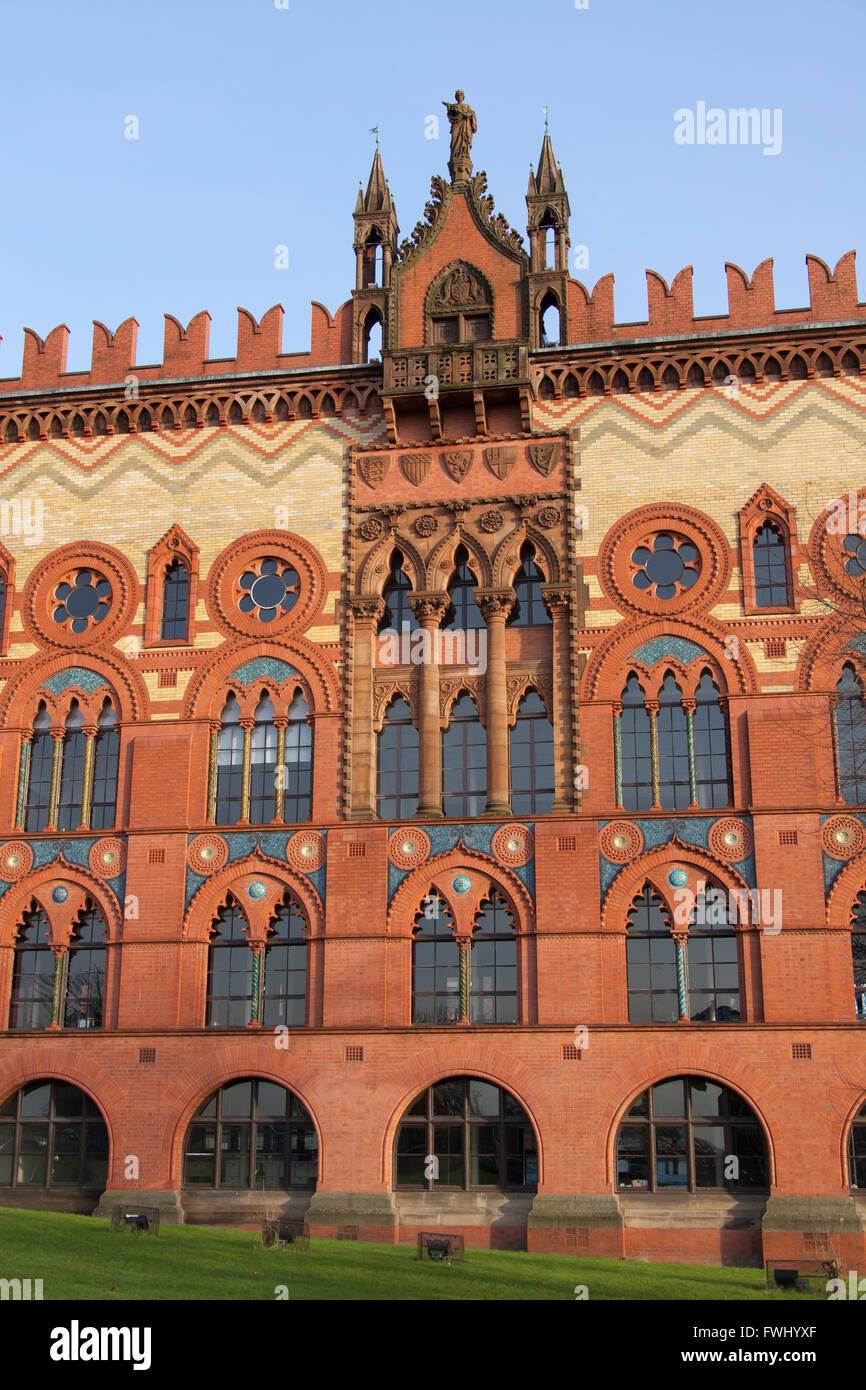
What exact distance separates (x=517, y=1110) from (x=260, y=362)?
1883 cm

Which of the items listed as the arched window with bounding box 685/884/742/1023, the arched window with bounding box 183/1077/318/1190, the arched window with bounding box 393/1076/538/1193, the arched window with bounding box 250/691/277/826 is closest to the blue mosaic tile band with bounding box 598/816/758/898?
the arched window with bounding box 685/884/742/1023

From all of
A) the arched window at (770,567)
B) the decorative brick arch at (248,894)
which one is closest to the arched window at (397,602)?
the decorative brick arch at (248,894)

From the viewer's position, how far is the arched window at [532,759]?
A: 33.3m

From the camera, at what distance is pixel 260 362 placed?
3744 centimetres

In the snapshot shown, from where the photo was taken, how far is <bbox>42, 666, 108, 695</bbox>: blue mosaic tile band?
35812 millimetres

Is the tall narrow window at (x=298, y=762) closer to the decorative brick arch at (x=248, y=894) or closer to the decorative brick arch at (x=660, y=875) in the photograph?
the decorative brick arch at (x=248, y=894)

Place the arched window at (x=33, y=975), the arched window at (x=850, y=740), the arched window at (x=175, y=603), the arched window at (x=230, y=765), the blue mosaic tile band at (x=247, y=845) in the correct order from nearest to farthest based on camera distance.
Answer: the arched window at (x=850, y=740) → the blue mosaic tile band at (x=247, y=845) → the arched window at (x=33, y=975) → the arched window at (x=230, y=765) → the arched window at (x=175, y=603)

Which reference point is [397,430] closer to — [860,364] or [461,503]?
[461,503]

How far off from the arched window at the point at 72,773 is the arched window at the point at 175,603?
2.80 meters

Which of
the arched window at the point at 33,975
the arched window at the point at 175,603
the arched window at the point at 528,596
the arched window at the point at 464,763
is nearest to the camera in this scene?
the arched window at the point at 464,763

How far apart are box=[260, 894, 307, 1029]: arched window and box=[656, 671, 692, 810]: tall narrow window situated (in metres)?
8.43

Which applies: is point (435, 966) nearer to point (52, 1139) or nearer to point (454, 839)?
point (454, 839)

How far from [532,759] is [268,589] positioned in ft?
24.9

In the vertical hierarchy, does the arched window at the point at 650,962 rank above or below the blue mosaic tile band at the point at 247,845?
below
